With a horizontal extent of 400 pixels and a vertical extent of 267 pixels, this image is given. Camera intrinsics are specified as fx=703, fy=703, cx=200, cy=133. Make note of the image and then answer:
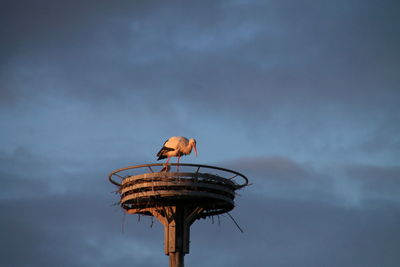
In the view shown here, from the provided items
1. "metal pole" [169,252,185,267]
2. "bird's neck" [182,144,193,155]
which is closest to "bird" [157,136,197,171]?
"bird's neck" [182,144,193,155]

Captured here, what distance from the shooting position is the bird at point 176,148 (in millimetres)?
42844

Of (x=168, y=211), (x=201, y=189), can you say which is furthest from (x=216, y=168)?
(x=168, y=211)

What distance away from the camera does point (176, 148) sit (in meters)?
42.8

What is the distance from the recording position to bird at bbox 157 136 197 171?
42.8 meters

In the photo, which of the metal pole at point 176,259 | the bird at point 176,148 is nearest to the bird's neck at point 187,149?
the bird at point 176,148

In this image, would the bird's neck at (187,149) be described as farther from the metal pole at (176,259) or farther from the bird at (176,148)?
the metal pole at (176,259)

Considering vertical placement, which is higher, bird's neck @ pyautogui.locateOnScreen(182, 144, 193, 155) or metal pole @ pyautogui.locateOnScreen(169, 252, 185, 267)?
bird's neck @ pyautogui.locateOnScreen(182, 144, 193, 155)

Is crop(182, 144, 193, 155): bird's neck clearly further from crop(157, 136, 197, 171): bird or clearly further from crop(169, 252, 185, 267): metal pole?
crop(169, 252, 185, 267): metal pole

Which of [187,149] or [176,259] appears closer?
[176,259]

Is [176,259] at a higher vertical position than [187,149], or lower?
lower

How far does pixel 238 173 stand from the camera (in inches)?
1574

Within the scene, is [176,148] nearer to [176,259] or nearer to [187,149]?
[187,149]

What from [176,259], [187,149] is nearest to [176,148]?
[187,149]

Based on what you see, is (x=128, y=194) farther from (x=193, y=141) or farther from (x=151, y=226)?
(x=193, y=141)
